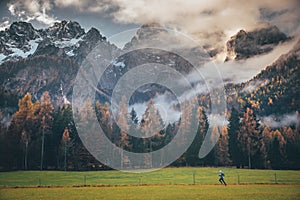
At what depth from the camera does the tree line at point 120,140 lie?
52.6m

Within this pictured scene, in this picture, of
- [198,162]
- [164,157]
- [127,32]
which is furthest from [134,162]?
[127,32]

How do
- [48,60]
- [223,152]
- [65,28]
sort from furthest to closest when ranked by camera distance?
[48,60]
[65,28]
[223,152]

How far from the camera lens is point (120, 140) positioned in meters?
61.4

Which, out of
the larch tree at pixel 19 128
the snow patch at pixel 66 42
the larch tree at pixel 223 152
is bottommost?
the larch tree at pixel 223 152

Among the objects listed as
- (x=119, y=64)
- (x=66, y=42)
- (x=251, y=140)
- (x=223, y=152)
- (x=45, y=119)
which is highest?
(x=66, y=42)

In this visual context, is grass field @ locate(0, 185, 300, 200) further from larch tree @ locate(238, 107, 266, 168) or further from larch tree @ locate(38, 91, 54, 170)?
larch tree @ locate(238, 107, 266, 168)

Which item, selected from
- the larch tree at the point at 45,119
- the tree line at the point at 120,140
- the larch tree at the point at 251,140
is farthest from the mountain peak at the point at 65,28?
the larch tree at the point at 251,140

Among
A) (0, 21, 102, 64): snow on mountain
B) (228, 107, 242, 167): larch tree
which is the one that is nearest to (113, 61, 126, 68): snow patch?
(0, 21, 102, 64): snow on mountain

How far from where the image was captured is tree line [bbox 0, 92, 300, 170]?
52.6 metres

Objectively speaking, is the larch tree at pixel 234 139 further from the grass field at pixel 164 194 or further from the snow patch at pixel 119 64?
the snow patch at pixel 119 64

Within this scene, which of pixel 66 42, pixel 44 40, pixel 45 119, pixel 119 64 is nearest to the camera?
pixel 45 119

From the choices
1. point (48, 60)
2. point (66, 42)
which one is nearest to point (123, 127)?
point (48, 60)

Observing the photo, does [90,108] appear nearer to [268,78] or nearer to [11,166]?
[11,166]

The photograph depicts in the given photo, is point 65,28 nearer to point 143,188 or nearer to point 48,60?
point 48,60
